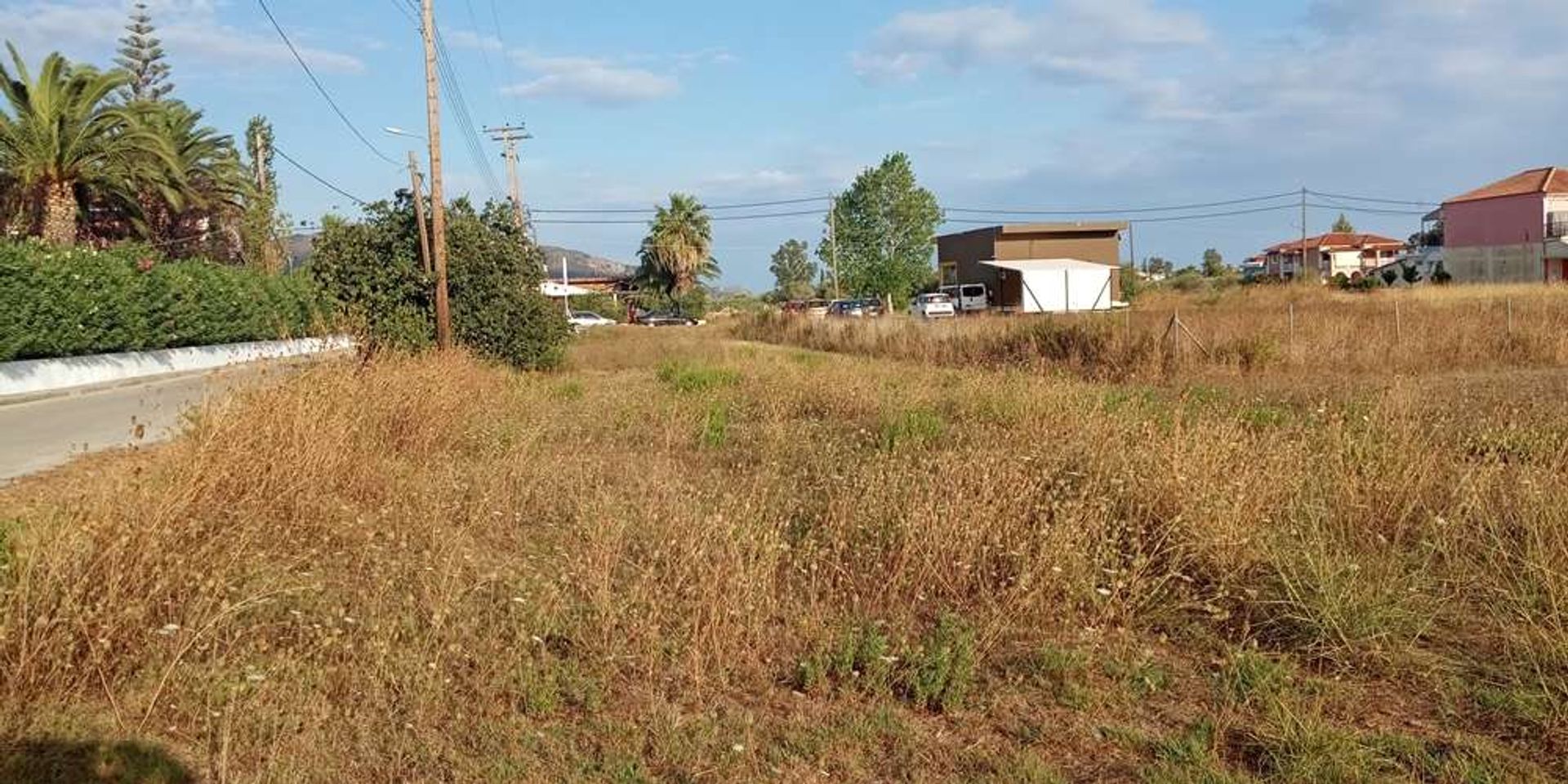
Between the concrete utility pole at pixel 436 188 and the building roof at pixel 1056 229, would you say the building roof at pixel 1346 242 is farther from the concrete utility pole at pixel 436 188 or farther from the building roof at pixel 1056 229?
the concrete utility pole at pixel 436 188

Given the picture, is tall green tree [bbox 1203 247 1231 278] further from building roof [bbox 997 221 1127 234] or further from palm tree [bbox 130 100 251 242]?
palm tree [bbox 130 100 251 242]

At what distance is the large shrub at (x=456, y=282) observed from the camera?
75.7 ft

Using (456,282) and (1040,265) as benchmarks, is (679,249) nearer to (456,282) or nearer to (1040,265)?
(1040,265)

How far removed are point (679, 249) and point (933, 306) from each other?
28430 mm

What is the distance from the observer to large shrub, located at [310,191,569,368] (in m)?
23.1

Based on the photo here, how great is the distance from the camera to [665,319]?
6956 centimetres

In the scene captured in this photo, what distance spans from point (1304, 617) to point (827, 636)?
6.71ft

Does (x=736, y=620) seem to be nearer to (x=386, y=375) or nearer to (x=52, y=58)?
(x=386, y=375)

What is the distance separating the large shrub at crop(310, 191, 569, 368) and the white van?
1203 inches

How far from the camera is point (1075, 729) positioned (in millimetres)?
3920

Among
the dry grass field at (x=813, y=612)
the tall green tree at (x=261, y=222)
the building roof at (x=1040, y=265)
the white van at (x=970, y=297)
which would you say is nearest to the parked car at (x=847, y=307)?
the white van at (x=970, y=297)

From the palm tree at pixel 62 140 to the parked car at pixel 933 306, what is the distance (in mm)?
29948

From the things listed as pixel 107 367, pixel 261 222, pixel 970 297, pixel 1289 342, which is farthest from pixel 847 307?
pixel 107 367

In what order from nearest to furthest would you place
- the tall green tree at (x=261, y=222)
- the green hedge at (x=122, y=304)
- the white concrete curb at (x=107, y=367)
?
the white concrete curb at (x=107, y=367)
the green hedge at (x=122, y=304)
the tall green tree at (x=261, y=222)
